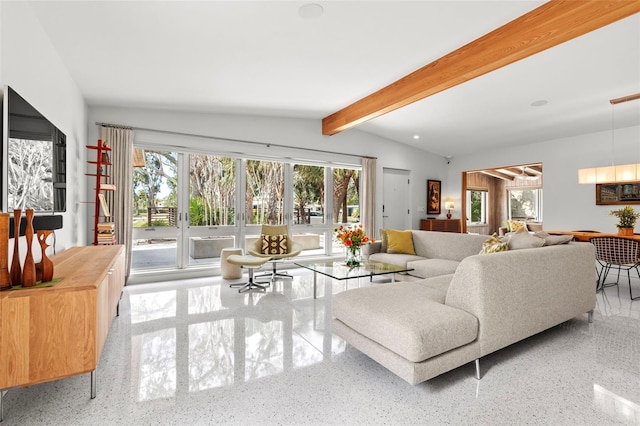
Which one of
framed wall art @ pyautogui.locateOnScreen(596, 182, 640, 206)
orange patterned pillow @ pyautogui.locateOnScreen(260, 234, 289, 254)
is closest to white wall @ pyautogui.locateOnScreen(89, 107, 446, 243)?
orange patterned pillow @ pyautogui.locateOnScreen(260, 234, 289, 254)

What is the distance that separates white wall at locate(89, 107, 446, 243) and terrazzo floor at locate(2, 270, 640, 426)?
3.04 m

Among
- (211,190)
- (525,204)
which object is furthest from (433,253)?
(525,204)

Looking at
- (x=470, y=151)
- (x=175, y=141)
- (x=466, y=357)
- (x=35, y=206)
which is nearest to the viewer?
(x=466, y=357)

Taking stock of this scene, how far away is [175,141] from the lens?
5016mm

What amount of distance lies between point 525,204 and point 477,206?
1640 mm

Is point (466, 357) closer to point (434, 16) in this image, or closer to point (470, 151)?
point (434, 16)

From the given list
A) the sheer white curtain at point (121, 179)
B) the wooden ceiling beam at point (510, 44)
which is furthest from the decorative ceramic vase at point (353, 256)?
the sheer white curtain at point (121, 179)

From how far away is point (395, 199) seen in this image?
749cm

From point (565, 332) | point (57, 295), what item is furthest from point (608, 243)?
point (57, 295)

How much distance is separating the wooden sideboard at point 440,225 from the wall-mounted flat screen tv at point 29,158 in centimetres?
686

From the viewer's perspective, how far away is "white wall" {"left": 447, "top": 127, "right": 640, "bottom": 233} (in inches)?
223

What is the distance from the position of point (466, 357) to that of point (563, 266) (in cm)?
137

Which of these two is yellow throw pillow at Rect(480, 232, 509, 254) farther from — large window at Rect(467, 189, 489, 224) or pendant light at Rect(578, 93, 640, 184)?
large window at Rect(467, 189, 489, 224)

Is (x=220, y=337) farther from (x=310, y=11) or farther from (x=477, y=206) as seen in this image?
(x=477, y=206)
